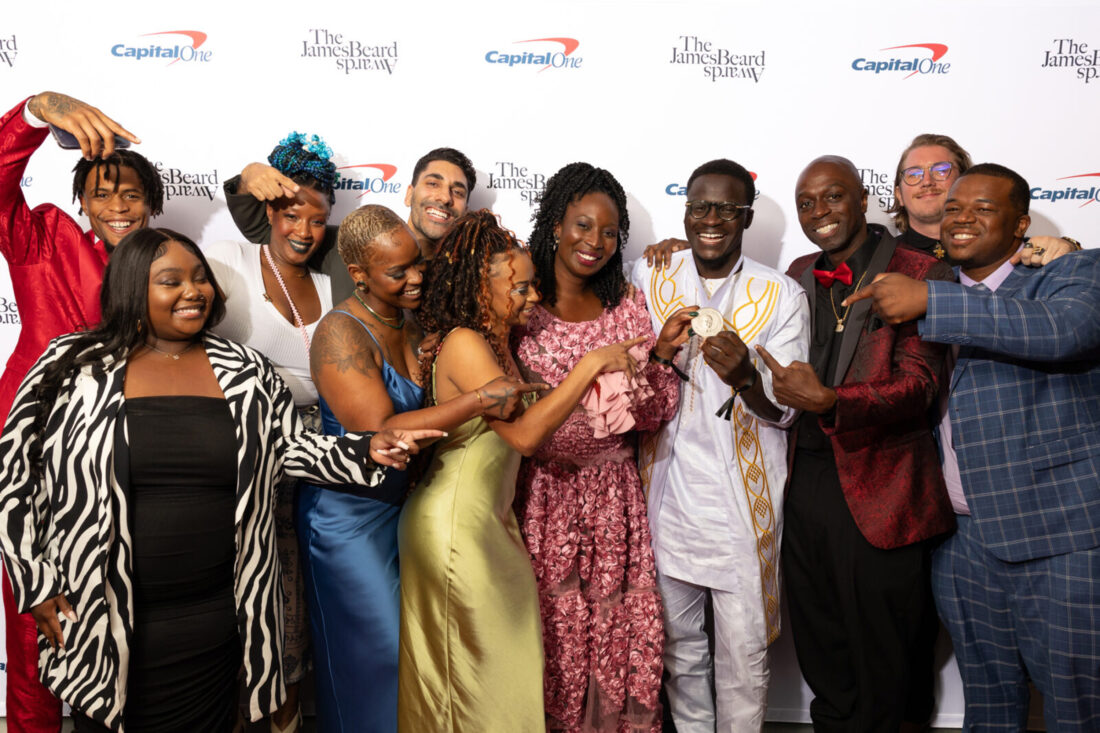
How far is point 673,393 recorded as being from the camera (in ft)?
9.18

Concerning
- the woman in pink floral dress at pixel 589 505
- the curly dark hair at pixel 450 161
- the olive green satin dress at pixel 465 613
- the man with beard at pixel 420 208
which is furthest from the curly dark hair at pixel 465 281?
the curly dark hair at pixel 450 161

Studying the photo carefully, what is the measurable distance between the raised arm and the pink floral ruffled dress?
31 centimetres

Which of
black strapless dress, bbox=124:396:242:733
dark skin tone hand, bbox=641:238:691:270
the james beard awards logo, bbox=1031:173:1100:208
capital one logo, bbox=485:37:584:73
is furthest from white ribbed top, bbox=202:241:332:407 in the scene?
the james beard awards logo, bbox=1031:173:1100:208

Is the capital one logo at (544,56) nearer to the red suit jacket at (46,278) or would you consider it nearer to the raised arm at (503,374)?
the raised arm at (503,374)

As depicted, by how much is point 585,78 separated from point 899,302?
188cm

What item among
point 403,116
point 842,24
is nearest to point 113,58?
point 403,116

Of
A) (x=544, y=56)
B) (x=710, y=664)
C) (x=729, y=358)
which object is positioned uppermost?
(x=544, y=56)

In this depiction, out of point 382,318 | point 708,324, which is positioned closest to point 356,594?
point 382,318

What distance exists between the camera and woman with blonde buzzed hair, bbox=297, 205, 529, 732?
7.71 feet

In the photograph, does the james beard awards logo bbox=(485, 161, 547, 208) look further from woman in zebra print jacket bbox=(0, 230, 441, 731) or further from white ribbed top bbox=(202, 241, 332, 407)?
woman in zebra print jacket bbox=(0, 230, 441, 731)

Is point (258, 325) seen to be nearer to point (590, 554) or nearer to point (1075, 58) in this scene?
point (590, 554)

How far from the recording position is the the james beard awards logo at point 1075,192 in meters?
3.48

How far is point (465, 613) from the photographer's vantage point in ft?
7.25

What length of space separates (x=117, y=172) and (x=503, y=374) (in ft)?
5.90
